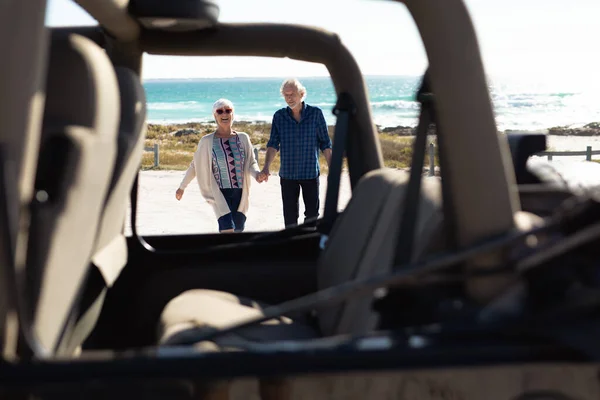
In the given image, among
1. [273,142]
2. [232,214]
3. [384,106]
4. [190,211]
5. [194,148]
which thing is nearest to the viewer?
[232,214]

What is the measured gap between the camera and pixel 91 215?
2039 millimetres

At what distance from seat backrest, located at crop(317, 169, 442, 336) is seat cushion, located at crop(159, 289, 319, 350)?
0.13 metres

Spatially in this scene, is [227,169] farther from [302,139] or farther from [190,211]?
[190,211]

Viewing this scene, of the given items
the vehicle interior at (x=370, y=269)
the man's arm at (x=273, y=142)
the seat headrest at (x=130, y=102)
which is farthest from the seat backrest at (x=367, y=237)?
the man's arm at (x=273, y=142)

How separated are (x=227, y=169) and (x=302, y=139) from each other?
2.06 ft

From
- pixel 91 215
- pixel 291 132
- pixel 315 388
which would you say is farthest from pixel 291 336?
pixel 291 132

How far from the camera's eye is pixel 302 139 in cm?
618

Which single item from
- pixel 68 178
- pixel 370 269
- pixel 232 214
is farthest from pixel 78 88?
pixel 232 214

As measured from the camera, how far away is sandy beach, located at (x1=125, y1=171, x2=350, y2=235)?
10.5 m

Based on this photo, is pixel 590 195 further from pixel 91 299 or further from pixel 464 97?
pixel 91 299

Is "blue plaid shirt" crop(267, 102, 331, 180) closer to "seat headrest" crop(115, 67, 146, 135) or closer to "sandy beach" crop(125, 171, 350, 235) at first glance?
"sandy beach" crop(125, 171, 350, 235)

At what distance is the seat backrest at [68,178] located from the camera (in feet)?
5.63

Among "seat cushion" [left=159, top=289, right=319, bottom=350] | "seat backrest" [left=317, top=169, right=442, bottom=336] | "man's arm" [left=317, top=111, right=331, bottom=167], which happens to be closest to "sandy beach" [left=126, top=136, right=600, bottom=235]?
"man's arm" [left=317, top=111, right=331, bottom=167]

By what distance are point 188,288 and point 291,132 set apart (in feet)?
10.2
